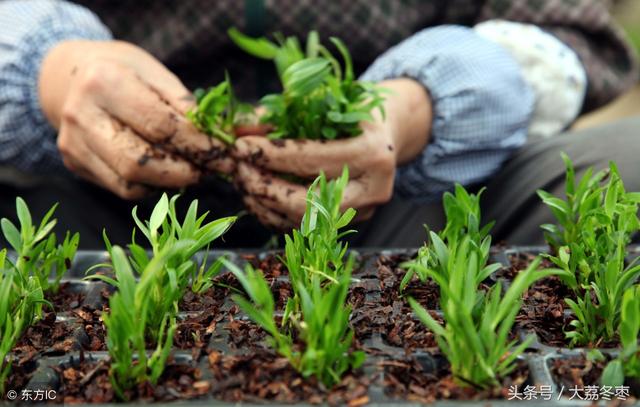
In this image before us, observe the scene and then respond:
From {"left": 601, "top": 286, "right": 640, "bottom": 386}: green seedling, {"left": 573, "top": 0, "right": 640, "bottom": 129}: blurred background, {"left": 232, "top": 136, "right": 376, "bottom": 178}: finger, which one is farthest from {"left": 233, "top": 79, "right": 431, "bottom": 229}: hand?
{"left": 573, "top": 0, "right": 640, "bottom": 129}: blurred background

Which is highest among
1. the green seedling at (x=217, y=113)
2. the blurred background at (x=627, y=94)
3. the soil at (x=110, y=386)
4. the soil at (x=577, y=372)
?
the green seedling at (x=217, y=113)

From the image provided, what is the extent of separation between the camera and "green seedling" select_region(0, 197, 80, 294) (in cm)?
79

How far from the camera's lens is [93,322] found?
2.58 ft

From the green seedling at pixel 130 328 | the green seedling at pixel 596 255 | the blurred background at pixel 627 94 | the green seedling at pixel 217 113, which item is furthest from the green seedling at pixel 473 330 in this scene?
the blurred background at pixel 627 94

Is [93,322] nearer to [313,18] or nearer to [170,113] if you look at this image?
[170,113]

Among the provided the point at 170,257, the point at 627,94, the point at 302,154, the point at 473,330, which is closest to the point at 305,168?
the point at 302,154

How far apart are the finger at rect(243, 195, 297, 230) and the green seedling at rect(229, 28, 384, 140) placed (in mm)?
123

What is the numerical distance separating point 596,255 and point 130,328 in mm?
479

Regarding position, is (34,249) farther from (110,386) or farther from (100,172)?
(100,172)

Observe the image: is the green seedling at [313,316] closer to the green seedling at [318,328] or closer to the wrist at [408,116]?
the green seedling at [318,328]

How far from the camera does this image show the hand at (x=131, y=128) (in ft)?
3.51

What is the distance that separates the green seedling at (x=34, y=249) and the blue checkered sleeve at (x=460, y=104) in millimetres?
739

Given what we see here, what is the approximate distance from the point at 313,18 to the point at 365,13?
12 cm

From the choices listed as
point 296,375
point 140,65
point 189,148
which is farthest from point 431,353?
point 140,65
